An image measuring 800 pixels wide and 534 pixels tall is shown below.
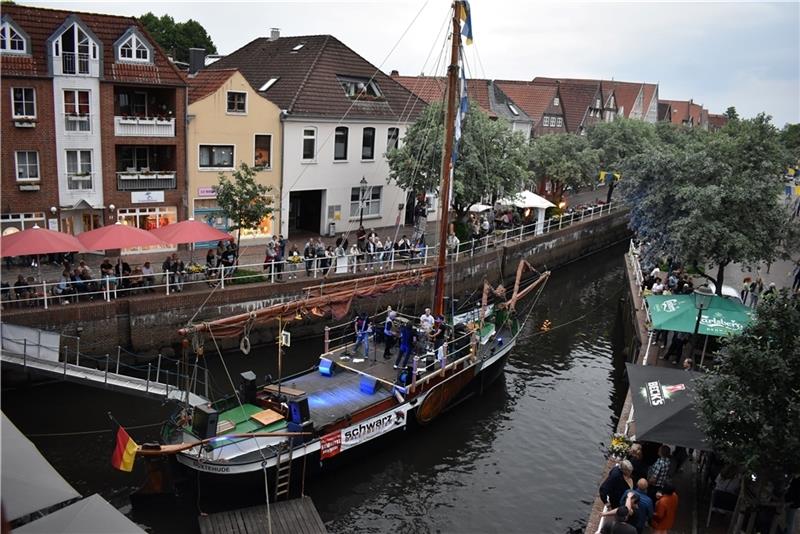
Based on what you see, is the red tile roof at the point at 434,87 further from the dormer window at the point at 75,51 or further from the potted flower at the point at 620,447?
the potted flower at the point at 620,447

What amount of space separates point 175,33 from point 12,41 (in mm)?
47409

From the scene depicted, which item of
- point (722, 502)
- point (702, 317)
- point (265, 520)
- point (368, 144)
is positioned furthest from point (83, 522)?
point (368, 144)

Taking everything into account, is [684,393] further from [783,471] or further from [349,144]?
[349,144]

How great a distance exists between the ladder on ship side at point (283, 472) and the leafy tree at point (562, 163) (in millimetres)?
36371

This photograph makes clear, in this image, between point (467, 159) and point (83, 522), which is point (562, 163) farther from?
point (83, 522)

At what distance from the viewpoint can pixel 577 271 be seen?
46688mm

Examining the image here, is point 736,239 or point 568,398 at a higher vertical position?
point 736,239

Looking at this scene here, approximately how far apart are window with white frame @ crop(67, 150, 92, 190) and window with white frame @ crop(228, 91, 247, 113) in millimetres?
7104

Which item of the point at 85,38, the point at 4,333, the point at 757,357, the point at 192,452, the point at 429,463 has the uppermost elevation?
the point at 85,38

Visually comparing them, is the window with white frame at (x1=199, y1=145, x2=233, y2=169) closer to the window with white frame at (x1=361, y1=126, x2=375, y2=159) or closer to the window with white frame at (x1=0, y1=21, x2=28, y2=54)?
the window with white frame at (x1=0, y1=21, x2=28, y2=54)

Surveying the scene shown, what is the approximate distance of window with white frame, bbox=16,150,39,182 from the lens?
2872 cm

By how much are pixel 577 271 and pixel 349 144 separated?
58.8 ft

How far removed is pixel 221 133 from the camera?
34.1 m

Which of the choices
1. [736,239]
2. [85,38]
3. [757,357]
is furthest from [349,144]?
[757,357]
